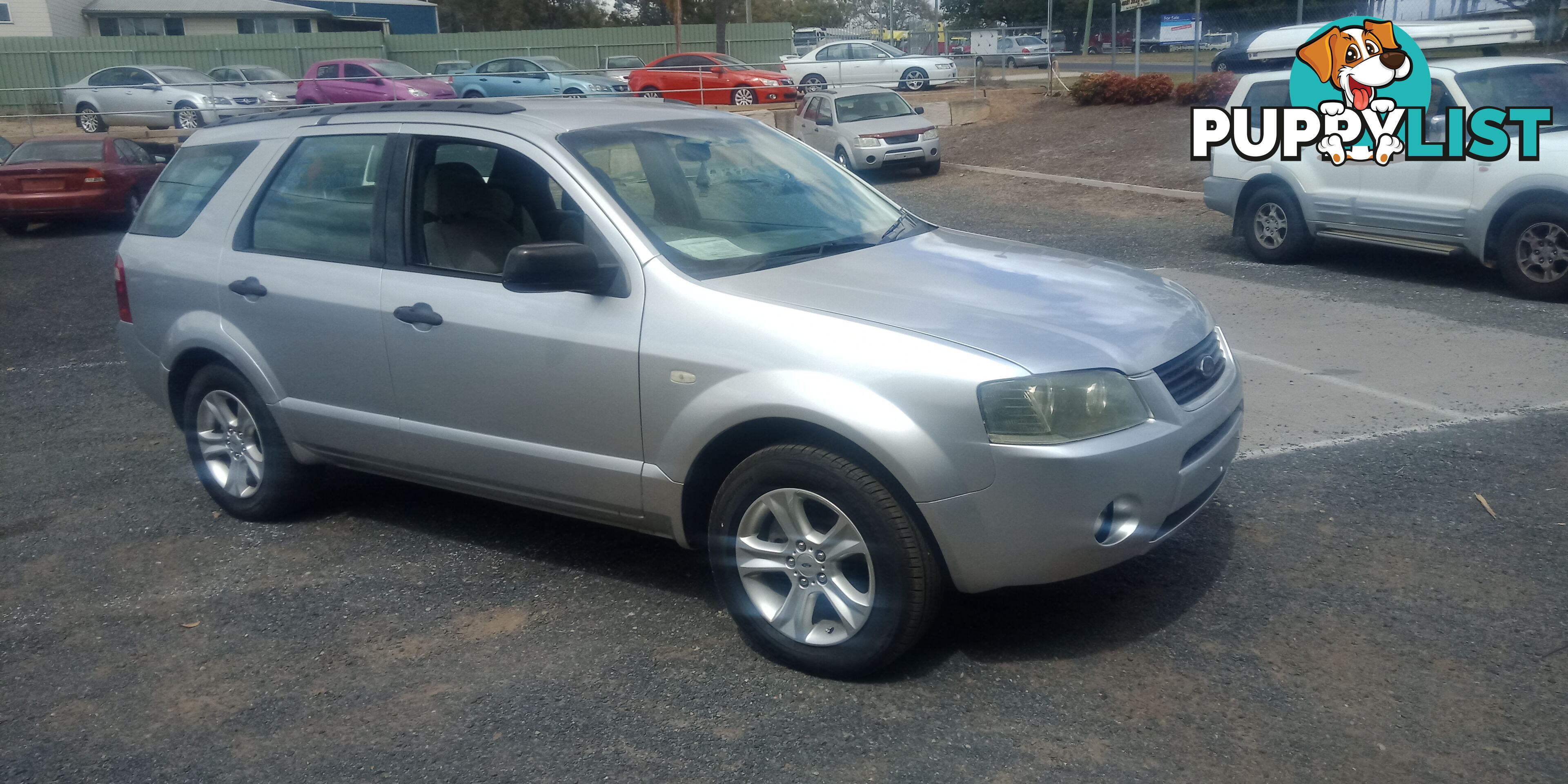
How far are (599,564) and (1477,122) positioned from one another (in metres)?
8.06

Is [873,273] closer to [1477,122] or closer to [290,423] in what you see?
[290,423]

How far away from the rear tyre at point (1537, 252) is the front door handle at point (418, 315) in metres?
8.14

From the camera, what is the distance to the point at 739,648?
419 cm

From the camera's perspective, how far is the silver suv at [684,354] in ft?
11.9

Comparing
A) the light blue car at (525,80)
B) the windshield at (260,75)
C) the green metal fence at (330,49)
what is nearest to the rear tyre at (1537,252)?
the light blue car at (525,80)

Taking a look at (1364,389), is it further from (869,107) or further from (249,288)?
(869,107)

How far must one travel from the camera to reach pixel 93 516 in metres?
5.77

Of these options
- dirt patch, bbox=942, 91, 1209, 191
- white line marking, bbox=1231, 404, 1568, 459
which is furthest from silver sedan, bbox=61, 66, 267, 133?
white line marking, bbox=1231, 404, 1568, 459

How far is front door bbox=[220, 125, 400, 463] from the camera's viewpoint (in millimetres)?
4809

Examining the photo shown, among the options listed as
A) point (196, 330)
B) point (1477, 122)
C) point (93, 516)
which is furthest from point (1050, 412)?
point (1477, 122)

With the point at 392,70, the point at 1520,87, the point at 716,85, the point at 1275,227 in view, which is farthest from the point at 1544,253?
the point at 392,70

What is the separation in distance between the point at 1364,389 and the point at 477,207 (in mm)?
4974

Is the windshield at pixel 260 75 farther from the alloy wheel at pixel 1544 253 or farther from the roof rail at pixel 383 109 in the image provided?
the alloy wheel at pixel 1544 253

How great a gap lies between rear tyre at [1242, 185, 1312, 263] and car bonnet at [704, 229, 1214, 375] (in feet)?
23.0
